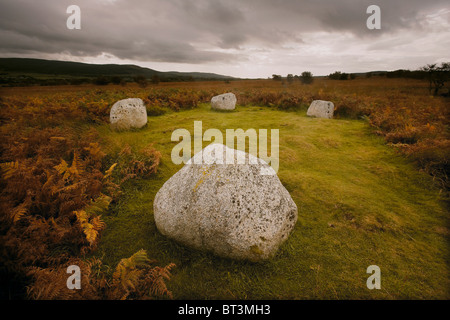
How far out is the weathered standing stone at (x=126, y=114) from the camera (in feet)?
31.9

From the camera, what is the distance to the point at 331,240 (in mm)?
3998

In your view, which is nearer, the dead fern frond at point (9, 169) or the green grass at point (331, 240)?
the green grass at point (331, 240)

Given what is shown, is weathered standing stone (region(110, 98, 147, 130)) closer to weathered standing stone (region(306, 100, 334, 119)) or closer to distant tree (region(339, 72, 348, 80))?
weathered standing stone (region(306, 100, 334, 119))

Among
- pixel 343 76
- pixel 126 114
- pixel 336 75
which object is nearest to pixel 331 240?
pixel 126 114

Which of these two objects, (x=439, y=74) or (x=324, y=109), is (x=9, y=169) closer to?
(x=324, y=109)

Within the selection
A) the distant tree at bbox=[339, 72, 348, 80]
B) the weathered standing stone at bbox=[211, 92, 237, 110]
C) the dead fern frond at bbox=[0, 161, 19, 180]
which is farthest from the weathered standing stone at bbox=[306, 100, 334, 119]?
the distant tree at bbox=[339, 72, 348, 80]

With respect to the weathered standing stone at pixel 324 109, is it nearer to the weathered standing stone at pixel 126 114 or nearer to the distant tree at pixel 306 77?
the weathered standing stone at pixel 126 114

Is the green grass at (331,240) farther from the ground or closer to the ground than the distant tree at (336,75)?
closer to the ground

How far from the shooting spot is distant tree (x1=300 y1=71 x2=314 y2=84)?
38.2 metres

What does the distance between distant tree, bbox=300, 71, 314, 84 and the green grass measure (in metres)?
35.1

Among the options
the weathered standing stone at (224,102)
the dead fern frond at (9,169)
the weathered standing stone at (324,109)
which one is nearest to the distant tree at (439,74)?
the weathered standing stone at (324,109)

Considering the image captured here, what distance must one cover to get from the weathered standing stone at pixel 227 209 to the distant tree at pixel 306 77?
39.3 metres
